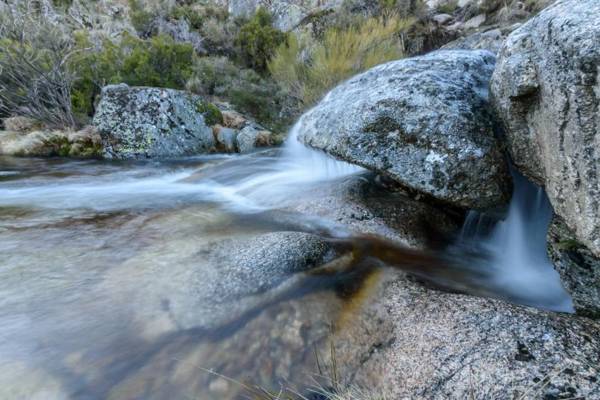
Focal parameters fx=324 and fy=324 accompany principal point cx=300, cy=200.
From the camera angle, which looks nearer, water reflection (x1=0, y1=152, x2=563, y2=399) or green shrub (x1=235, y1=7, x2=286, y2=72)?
water reflection (x1=0, y1=152, x2=563, y2=399)

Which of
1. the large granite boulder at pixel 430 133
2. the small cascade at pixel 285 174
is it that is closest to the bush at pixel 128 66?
the small cascade at pixel 285 174

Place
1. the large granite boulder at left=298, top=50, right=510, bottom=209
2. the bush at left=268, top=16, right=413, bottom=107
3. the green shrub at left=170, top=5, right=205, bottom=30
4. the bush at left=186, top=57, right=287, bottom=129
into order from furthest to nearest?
the green shrub at left=170, top=5, right=205, bottom=30
the bush at left=186, top=57, right=287, bottom=129
the bush at left=268, top=16, right=413, bottom=107
the large granite boulder at left=298, top=50, right=510, bottom=209

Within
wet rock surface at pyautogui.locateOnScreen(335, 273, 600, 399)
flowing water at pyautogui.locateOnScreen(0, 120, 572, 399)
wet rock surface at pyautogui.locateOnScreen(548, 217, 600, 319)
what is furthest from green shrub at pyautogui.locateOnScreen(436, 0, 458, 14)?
wet rock surface at pyautogui.locateOnScreen(335, 273, 600, 399)

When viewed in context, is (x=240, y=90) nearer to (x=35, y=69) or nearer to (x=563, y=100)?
(x=35, y=69)

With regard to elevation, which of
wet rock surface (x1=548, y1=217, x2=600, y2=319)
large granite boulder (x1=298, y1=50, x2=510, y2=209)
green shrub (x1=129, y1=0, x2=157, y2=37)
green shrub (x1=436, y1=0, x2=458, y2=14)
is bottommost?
wet rock surface (x1=548, y1=217, x2=600, y2=319)

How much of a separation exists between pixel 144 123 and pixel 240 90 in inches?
143

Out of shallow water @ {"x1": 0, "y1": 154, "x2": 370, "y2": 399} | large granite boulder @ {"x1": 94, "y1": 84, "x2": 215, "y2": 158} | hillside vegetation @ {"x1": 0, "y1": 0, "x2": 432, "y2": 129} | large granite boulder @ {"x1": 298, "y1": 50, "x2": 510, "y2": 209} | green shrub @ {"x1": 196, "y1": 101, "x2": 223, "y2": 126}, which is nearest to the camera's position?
shallow water @ {"x1": 0, "y1": 154, "x2": 370, "y2": 399}

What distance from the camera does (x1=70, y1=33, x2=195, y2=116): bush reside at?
9.35m

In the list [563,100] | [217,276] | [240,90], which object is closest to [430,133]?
[563,100]

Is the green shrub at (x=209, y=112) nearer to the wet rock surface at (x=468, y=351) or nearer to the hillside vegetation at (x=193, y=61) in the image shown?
the hillside vegetation at (x=193, y=61)

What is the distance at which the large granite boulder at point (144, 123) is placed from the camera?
7531mm

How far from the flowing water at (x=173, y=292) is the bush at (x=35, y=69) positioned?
18.2ft

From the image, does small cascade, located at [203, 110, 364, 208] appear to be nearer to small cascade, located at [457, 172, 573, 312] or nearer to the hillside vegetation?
small cascade, located at [457, 172, 573, 312]

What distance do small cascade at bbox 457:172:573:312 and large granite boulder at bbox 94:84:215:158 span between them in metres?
6.83
